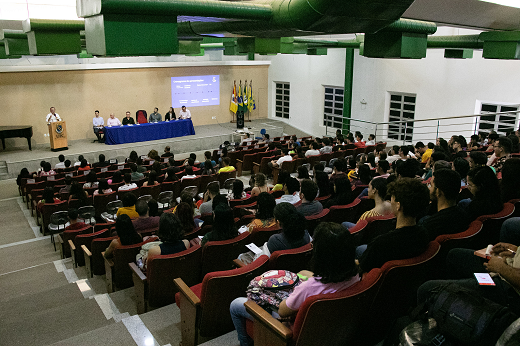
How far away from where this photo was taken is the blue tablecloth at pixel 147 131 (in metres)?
14.2

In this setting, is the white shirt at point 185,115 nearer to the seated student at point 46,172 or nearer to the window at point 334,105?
the window at point 334,105

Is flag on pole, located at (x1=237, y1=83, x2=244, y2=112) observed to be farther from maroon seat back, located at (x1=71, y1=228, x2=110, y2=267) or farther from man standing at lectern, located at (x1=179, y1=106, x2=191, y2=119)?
maroon seat back, located at (x1=71, y1=228, x2=110, y2=267)

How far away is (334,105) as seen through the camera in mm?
17062

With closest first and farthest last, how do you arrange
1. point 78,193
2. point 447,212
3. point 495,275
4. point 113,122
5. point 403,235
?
point 495,275 → point 403,235 → point 447,212 → point 78,193 → point 113,122

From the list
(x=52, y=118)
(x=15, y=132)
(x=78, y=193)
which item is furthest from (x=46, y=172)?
(x=52, y=118)

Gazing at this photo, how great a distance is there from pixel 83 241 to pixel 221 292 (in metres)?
3.42

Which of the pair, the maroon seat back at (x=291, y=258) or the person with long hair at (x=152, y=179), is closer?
the maroon seat back at (x=291, y=258)

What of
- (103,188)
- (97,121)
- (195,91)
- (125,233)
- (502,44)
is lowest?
(103,188)

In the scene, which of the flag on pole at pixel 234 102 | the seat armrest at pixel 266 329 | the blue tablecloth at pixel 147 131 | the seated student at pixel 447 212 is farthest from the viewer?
the flag on pole at pixel 234 102

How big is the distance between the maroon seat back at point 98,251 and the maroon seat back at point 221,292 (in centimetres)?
246

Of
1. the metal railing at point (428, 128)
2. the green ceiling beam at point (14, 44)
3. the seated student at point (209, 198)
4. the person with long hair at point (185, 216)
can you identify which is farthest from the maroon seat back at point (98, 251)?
the metal railing at point (428, 128)

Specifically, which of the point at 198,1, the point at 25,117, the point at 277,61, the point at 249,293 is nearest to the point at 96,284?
the point at 249,293

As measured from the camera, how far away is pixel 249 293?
2.56 meters

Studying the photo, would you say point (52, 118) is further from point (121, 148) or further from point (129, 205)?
point (129, 205)
